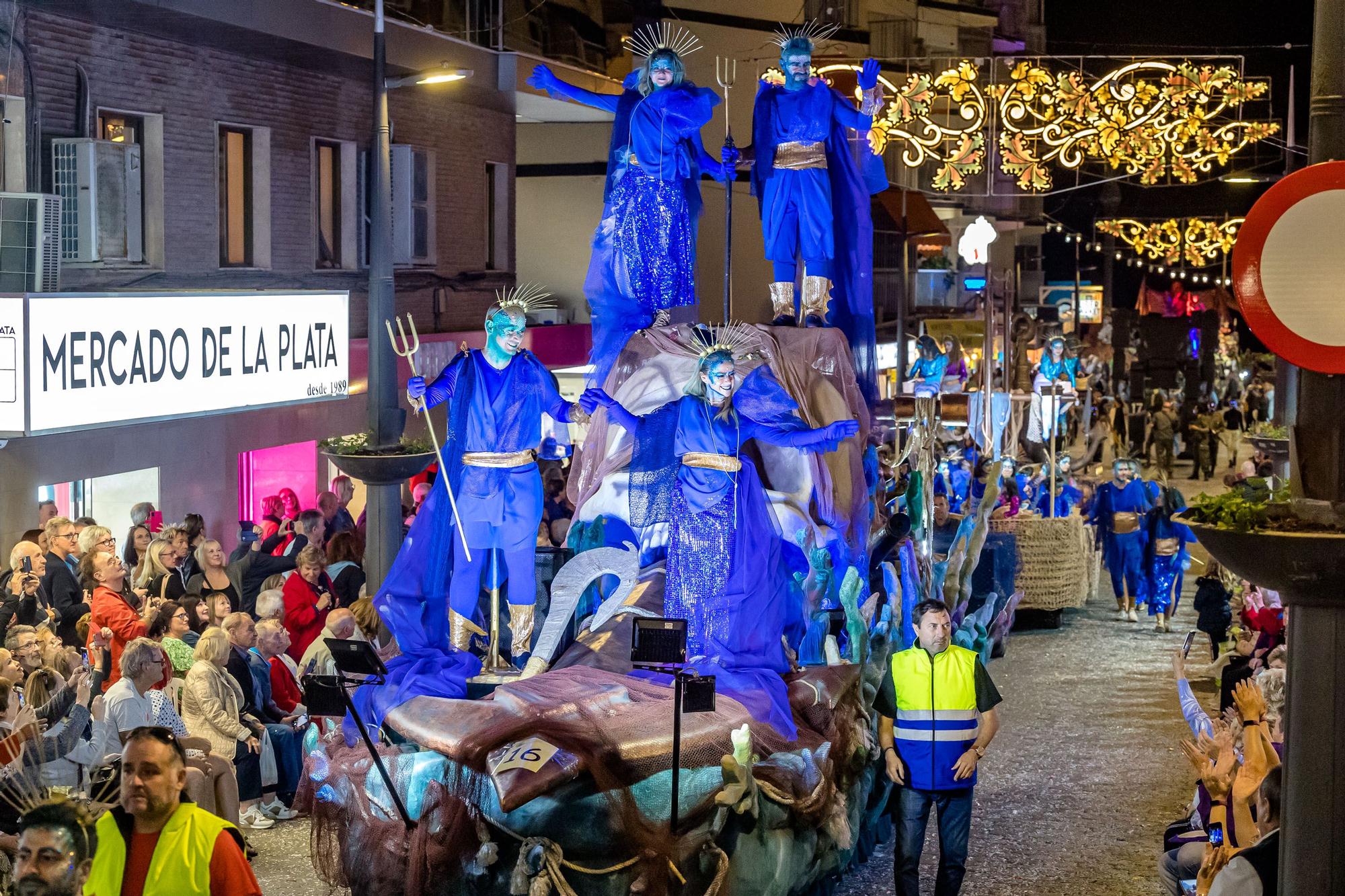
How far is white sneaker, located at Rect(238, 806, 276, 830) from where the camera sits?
9.70m

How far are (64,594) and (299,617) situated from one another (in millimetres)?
1420

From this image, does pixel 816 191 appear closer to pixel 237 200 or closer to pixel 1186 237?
pixel 237 200

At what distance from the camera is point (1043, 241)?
1930 inches

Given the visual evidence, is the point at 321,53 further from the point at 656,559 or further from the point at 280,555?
the point at 656,559

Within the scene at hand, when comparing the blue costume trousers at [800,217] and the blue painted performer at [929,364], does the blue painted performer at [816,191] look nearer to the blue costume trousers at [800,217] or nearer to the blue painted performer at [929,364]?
the blue costume trousers at [800,217]

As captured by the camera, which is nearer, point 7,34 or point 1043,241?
point 7,34

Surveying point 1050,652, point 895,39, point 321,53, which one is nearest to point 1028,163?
point 1050,652

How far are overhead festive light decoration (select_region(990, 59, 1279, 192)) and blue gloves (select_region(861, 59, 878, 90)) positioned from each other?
424cm

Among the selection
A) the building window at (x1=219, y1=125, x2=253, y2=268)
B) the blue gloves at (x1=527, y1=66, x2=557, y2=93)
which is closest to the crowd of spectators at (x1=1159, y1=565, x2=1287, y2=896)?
the blue gloves at (x1=527, y1=66, x2=557, y2=93)

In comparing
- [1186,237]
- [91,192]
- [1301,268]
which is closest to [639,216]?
[91,192]

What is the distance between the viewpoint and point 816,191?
11680 millimetres

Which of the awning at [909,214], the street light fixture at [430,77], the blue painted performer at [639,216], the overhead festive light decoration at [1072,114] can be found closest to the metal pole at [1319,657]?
the blue painted performer at [639,216]

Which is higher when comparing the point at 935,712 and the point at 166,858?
the point at 166,858

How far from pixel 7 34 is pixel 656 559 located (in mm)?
6467
